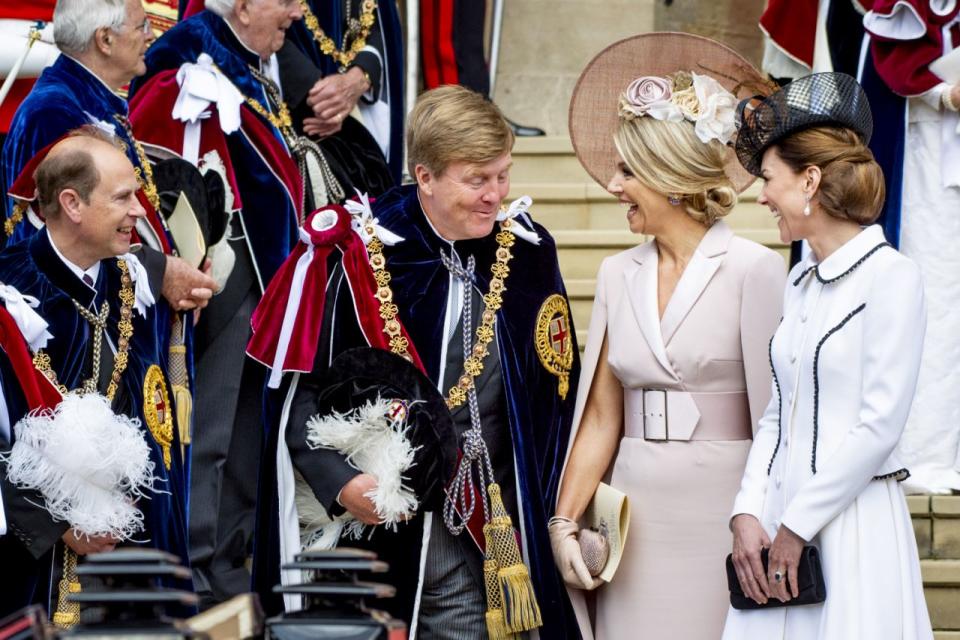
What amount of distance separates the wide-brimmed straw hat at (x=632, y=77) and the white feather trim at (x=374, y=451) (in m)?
1.02

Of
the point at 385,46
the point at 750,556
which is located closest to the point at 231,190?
the point at 385,46

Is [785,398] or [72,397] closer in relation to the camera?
[785,398]

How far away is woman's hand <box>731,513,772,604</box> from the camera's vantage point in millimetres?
4125

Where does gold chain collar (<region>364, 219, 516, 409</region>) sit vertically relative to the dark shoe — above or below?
below

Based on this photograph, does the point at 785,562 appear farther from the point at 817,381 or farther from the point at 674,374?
the point at 674,374

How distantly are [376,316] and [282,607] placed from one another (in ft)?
2.69

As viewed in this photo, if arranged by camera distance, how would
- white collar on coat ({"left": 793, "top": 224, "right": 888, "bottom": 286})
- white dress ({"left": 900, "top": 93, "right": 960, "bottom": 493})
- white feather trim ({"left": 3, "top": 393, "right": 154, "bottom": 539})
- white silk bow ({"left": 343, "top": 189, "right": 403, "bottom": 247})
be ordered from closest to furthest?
white collar on coat ({"left": 793, "top": 224, "right": 888, "bottom": 286}) < white feather trim ({"left": 3, "top": 393, "right": 154, "bottom": 539}) < white silk bow ({"left": 343, "top": 189, "right": 403, "bottom": 247}) < white dress ({"left": 900, "top": 93, "right": 960, "bottom": 493})

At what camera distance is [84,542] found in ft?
14.6

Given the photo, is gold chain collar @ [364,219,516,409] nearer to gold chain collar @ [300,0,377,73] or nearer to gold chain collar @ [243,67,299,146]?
gold chain collar @ [243,67,299,146]

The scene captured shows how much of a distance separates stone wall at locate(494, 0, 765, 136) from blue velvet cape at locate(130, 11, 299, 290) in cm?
343

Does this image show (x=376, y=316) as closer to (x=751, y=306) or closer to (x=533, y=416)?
(x=533, y=416)

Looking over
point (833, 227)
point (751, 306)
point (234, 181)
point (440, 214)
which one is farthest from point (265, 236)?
point (833, 227)

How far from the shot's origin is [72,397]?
446cm

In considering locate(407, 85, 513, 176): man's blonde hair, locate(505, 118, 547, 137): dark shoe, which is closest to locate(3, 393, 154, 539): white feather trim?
locate(407, 85, 513, 176): man's blonde hair
